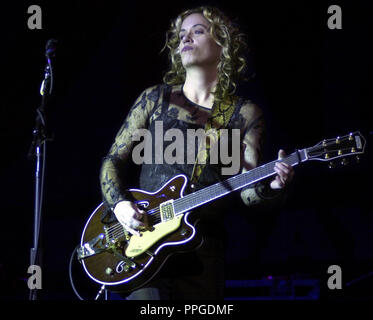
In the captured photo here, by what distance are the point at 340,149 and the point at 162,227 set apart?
3.47 ft

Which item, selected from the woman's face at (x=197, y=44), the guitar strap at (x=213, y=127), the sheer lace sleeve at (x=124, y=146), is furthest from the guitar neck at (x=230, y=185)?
the woman's face at (x=197, y=44)

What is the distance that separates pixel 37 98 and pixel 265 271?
9.46ft

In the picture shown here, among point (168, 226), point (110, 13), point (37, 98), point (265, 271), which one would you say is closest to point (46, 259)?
point (37, 98)

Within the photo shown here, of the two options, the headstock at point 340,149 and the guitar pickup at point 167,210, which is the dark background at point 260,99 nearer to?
the headstock at point 340,149

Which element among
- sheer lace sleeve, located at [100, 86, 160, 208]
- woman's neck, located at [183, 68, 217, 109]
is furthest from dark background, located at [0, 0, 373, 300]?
sheer lace sleeve, located at [100, 86, 160, 208]

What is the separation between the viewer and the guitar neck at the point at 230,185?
8.54 feet

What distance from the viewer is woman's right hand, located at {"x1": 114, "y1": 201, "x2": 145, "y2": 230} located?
2.62m

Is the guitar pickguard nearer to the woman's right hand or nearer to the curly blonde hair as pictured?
the woman's right hand

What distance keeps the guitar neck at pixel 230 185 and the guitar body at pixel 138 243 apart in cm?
5

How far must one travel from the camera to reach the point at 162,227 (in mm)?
2596

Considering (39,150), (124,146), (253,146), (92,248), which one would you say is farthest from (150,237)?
(39,150)

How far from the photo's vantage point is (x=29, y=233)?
18.1 feet
